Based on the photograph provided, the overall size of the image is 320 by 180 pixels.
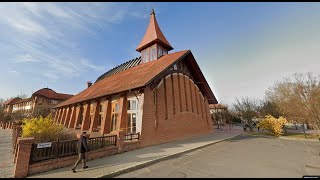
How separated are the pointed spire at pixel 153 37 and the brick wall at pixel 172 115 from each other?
625cm

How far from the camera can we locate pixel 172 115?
15828mm

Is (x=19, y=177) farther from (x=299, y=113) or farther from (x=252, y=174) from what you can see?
(x=299, y=113)

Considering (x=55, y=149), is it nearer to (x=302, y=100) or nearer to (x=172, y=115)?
(x=172, y=115)

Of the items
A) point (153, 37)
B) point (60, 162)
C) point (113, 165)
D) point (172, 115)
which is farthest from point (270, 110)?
point (60, 162)

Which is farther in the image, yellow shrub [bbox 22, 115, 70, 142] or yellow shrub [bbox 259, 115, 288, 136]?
yellow shrub [bbox 259, 115, 288, 136]

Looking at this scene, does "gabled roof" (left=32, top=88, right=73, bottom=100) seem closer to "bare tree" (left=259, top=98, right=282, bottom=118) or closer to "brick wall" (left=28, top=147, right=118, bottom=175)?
"brick wall" (left=28, top=147, right=118, bottom=175)

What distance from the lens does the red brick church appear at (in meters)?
13.3

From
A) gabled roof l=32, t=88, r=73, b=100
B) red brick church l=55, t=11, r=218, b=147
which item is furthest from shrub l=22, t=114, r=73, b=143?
gabled roof l=32, t=88, r=73, b=100

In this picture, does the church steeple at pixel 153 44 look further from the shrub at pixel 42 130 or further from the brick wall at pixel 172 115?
the shrub at pixel 42 130

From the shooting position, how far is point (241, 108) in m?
28.2

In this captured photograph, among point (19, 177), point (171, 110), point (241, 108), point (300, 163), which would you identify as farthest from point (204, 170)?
point (241, 108)

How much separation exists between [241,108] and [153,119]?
20.3m

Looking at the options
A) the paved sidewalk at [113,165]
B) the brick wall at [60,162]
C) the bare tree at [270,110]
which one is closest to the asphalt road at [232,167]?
the paved sidewalk at [113,165]

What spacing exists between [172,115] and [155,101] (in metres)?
2.63
